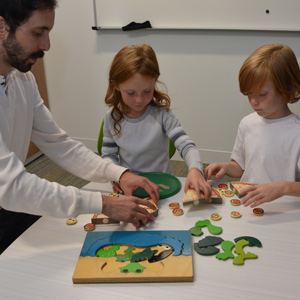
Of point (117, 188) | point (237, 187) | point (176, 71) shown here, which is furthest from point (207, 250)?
point (176, 71)

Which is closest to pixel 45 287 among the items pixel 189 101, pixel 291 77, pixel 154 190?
pixel 154 190

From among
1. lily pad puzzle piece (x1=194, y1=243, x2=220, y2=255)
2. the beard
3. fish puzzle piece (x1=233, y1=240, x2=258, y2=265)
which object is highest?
the beard

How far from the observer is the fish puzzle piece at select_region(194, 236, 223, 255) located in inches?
35.0

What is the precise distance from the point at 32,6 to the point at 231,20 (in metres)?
2.03

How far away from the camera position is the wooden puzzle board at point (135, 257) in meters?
0.80

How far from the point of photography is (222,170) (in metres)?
1.34

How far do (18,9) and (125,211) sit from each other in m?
0.66

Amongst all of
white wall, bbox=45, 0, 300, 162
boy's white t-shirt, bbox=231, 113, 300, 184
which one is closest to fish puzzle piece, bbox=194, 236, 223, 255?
boy's white t-shirt, bbox=231, 113, 300, 184

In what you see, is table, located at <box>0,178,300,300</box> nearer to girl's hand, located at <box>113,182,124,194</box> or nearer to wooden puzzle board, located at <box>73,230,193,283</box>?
wooden puzzle board, located at <box>73,230,193,283</box>

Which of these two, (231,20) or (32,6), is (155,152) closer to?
(32,6)

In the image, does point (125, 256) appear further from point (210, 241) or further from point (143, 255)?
point (210, 241)

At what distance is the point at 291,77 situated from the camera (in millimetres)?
1291

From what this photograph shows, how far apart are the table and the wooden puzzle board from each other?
19mm

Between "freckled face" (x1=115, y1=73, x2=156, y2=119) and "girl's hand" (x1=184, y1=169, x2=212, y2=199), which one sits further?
"freckled face" (x1=115, y1=73, x2=156, y2=119)
